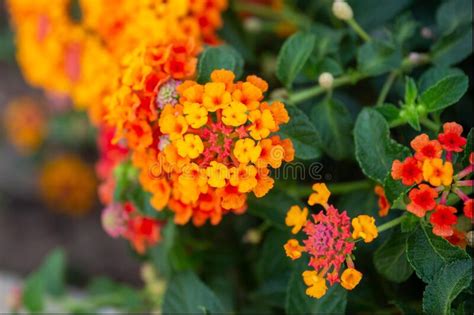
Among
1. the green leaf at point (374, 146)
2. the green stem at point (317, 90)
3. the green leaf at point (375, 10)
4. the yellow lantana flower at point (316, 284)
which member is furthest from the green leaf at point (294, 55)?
the yellow lantana flower at point (316, 284)

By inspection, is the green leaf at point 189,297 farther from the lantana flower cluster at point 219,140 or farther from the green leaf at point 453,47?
the green leaf at point 453,47

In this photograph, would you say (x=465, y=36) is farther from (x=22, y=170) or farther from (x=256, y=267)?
(x=22, y=170)

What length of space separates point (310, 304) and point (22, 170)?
1570 mm

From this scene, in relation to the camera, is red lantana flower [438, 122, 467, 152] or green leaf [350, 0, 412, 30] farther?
green leaf [350, 0, 412, 30]

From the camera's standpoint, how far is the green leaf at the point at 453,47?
43.9 inches

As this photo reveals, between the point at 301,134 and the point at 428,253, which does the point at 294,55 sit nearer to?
the point at 301,134

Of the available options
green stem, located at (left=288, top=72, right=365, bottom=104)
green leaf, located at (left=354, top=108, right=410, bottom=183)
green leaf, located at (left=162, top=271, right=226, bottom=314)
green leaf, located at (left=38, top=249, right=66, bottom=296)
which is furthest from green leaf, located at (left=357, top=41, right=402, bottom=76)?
green leaf, located at (left=38, top=249, right=66, bottom=296)

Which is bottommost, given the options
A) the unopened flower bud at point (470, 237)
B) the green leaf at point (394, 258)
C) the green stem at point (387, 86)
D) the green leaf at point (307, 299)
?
the green leaf at point (307, 299)

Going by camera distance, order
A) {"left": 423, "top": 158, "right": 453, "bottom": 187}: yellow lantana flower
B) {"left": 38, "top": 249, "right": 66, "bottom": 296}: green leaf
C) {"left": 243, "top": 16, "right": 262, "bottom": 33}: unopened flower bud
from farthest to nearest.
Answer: {"left": 38, "top": 249, "right": 66, "bottom": 296}: green leaf → {"left": 243, "top": 16, "right": 262, "bottom": 33}: unopened flower bud → {"left": 423, "top": 158, "right": 453, "bottom": 187}: yellow lantana flower

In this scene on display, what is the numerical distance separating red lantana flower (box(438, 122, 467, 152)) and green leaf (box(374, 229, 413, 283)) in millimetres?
170

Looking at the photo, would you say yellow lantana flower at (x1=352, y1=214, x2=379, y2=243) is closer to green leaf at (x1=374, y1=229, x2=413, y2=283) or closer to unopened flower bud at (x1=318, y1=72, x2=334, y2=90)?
green leaf at (x1=374, y1=229, x2=413, y2=283)

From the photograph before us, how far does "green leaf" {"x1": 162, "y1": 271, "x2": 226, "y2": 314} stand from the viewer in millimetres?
1111

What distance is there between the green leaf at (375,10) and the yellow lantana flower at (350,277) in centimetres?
61

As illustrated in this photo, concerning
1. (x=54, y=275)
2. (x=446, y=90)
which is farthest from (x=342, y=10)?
(x=54, y=275)
